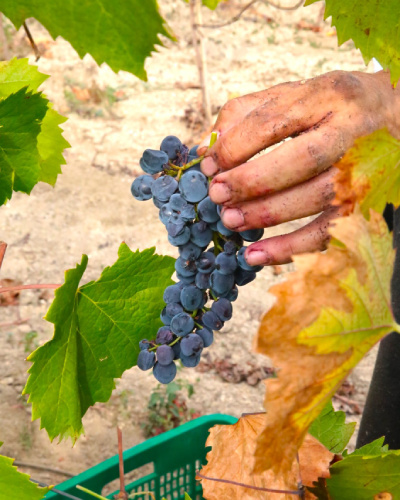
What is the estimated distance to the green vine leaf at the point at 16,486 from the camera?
0.78 m

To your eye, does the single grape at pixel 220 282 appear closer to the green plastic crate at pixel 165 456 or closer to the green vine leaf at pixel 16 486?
the green vine leaf at pixel 16 486

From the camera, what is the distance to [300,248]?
83 cm

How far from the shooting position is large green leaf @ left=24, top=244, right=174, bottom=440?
888 mm

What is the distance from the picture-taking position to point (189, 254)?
82 cm

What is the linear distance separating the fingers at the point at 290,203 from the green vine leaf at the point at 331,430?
369 mm

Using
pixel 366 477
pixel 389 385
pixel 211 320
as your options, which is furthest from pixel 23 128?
pixel 389 385

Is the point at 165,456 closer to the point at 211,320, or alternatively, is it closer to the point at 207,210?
the point at 211,320

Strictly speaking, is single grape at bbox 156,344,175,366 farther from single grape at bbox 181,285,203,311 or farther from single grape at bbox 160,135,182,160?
single grape at bbox 160,135,182,160

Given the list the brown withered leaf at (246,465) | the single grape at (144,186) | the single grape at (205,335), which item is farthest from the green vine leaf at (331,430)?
the single grape at (144,186)

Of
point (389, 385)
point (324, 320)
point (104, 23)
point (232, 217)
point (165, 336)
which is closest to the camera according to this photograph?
point (324, 320)

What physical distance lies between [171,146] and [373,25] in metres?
0.33

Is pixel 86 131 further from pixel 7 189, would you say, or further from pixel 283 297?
pixel 283 297

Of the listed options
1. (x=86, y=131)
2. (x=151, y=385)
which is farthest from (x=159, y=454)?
(x=86, y=131)

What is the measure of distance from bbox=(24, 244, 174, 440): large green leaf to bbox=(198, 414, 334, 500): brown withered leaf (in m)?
0.23
